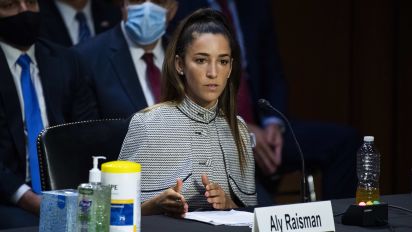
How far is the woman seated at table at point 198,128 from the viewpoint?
118 inches

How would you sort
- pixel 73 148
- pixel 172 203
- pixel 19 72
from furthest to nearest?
pixel 19 72, pixel 73 148, pixel 172 203

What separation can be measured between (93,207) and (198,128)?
1137 mm

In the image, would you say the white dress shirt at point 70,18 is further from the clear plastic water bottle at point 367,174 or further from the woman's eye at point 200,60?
the clear plastic water bottle at point 367,174

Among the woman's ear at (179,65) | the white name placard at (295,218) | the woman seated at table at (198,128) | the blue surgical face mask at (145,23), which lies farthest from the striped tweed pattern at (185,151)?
the blue surgical face mask at (145,23)

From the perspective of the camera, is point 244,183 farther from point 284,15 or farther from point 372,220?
point 284,15

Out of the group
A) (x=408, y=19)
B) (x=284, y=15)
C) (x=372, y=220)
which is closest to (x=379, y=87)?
(x=408, y=19)

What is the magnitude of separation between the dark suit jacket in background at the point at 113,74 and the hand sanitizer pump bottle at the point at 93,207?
2134mm

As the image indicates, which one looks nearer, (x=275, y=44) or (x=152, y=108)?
(x=152, y=108)

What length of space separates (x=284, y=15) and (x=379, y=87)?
0.89m

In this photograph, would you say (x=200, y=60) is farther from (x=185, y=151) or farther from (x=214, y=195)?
(x=214, y=195)

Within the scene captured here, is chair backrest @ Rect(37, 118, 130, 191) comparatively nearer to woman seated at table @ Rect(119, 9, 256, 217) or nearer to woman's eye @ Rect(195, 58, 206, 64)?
woman seated at table @ Rect(119, 9, 256, 217)

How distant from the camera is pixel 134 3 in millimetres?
4441

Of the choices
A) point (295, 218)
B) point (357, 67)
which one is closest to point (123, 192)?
point (295, 218)

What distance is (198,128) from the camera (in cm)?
311
